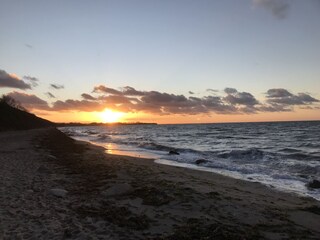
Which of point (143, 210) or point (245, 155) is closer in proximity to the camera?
point (143, 210)

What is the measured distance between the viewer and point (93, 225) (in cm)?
779

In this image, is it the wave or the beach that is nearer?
the beach

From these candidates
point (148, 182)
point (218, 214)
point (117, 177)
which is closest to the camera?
point (218, 214)

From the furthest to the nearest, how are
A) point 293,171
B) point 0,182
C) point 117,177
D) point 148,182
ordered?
point 293,171
point 117,177
point 148,182
point 0,182

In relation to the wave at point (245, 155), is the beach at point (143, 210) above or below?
above

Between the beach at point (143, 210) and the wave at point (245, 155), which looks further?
the wave at point (245, 155)

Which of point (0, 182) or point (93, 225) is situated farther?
point (0, 182)

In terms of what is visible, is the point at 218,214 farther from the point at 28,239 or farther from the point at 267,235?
the point at 28,239

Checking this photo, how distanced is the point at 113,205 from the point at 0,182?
5026 mm

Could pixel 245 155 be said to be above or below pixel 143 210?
below

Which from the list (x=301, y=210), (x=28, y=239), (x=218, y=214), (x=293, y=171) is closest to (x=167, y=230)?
(x=218, y=214)

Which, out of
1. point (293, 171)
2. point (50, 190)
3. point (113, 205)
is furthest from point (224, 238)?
point (293, 171)

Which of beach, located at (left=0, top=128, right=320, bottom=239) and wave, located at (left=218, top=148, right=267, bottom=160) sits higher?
beach, located at (left=0, top=128, right=320, bottom=239)

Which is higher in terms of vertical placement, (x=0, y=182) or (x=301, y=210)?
(x=0, y=182)
